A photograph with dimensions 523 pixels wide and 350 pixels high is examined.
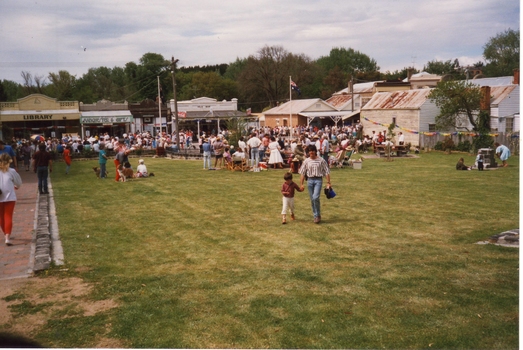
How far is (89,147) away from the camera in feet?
118


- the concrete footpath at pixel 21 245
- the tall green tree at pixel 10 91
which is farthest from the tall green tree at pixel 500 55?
the concrete footpath at pixel 21 245

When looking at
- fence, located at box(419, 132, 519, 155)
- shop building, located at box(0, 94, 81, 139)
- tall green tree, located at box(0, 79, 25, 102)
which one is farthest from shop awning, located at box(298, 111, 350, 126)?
tall green tree, located at box(0, 79, 25, 102)

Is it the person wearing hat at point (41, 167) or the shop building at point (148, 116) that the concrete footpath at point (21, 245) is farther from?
the shop building at point (148, 116)

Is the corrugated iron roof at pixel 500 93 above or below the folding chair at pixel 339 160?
above

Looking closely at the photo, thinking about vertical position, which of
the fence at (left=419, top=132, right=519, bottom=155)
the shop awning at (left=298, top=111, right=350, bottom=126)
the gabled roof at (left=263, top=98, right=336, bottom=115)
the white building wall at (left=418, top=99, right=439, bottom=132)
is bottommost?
the fence at (left=419, top=132, right=519, bottom=155)

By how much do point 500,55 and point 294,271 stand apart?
71104mm

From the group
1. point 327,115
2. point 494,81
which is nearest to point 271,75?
point 327,115

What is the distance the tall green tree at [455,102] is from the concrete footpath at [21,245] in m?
26.8

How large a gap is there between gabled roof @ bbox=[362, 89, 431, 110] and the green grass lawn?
995 inches

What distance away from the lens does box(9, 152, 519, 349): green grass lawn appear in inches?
208

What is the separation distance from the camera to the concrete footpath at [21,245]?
785 centimetres

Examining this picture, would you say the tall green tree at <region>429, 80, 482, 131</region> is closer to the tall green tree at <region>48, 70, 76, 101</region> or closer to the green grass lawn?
the green grass lawn

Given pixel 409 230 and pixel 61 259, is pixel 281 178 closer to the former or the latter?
pixel 409 230

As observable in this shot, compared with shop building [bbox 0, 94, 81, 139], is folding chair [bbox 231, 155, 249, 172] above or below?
below
